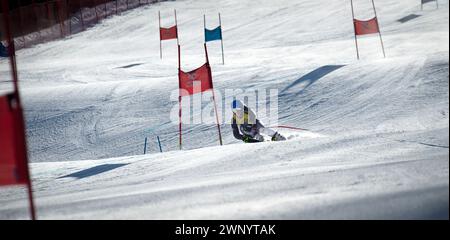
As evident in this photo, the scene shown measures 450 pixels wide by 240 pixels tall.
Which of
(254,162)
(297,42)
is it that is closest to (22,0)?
(297,42)

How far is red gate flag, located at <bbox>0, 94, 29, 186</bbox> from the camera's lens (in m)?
3.71

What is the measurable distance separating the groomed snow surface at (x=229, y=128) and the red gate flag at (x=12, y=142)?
0.61 meters

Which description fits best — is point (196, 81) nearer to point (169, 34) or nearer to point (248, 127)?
point (248, 127)

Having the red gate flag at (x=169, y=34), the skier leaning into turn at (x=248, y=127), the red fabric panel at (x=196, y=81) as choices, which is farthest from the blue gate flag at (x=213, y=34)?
the skier leaning into turn at (x=248, y=127)

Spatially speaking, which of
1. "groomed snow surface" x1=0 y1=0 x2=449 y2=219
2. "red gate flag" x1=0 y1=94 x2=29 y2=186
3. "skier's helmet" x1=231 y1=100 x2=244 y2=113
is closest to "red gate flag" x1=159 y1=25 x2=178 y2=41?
"groomed snow surface" x1=0 y1=0 x2=449 y2=219

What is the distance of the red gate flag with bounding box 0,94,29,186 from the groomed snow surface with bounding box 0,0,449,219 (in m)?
0.61

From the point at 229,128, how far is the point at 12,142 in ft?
31.9

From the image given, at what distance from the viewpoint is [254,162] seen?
23.8 ft

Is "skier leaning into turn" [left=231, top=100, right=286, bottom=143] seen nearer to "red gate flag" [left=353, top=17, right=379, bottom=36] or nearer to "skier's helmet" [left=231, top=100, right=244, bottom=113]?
"skier's helmet" [left=231, top=100, right=244, bottom=113]

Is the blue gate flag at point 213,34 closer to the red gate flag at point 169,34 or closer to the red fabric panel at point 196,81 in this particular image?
the red gate flag at point 169,34

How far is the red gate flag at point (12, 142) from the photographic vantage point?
371 cm

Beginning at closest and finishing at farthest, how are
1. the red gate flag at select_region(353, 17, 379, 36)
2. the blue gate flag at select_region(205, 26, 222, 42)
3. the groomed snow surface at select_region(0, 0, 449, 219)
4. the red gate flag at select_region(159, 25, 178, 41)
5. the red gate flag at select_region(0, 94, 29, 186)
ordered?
the red gate flag at select_region(0, 94, 29, 186) → the groomed snow surface at select_region(0, 0, 449, 219) → the red gate flag at select_region(353, 17, 379, 36) → the blue gate flag at select_region(205, 26, 222, 42) → the red gate flag at select_region(159, 25, 178, 41)

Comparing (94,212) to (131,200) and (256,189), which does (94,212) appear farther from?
(256,189)
